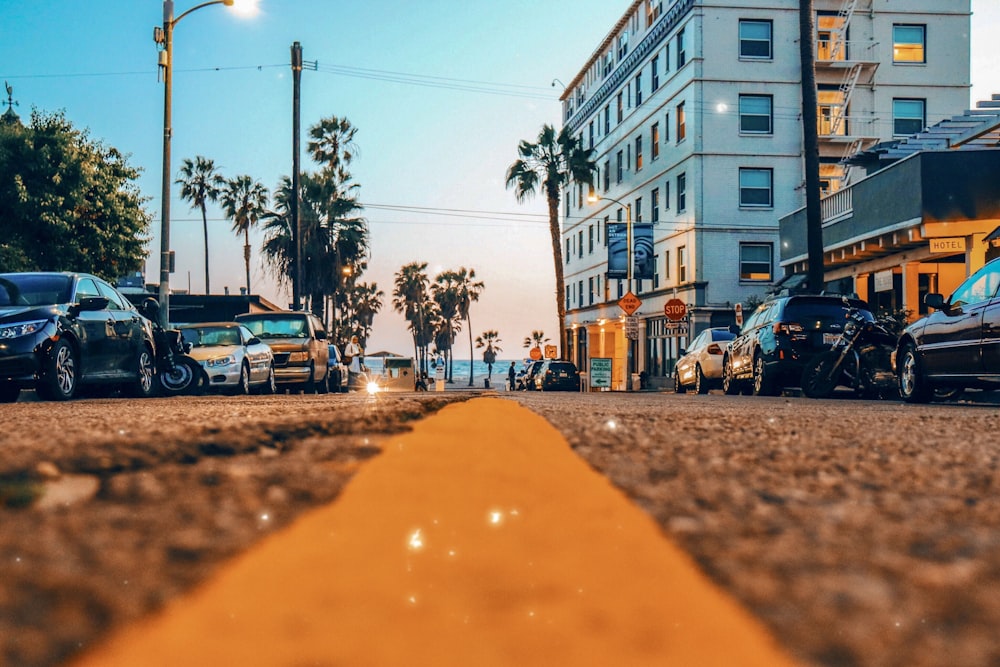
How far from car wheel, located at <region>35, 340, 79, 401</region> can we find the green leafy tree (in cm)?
1496

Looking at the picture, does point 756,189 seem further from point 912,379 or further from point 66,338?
point 66,338

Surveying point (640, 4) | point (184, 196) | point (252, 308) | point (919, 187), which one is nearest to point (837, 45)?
point (640, 4)

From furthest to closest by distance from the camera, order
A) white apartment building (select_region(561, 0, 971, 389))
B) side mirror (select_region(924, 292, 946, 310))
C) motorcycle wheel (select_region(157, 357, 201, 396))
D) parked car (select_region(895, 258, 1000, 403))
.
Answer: white apartment building (select_region(561, 0, 971, 389)) < motorcycle wheel (select_region(157, 357, 201, 396)) < side mirror (select_region(924, 292, 946, 310)) < parked car (select_region(895, 258, 1000, 403))

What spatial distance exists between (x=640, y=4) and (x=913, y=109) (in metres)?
16.3

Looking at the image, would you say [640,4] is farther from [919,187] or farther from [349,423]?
[349,423]

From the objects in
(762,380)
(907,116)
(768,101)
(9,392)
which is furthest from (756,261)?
(9,392)

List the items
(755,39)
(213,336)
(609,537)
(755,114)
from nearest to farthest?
(609,537) → (213,336) → (755,114) → (755,39)

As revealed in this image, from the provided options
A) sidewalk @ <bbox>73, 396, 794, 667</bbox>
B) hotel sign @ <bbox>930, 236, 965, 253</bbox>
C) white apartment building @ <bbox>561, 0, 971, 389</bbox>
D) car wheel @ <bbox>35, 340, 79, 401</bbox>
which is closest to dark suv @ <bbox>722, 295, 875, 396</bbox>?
hotel sign @ <bbox>930, 236, 965, 253</bbox>

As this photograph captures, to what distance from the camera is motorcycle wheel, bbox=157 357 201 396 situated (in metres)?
13.3

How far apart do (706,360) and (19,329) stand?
53.3 feet

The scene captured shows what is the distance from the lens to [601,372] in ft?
116

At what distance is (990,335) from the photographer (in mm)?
9586

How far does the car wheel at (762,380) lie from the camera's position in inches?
621

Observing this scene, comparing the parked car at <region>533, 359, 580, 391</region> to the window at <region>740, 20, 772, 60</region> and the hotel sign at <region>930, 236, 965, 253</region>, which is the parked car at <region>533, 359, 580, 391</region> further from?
the hotel sign at <region>930, 236, 965, 253</region>
